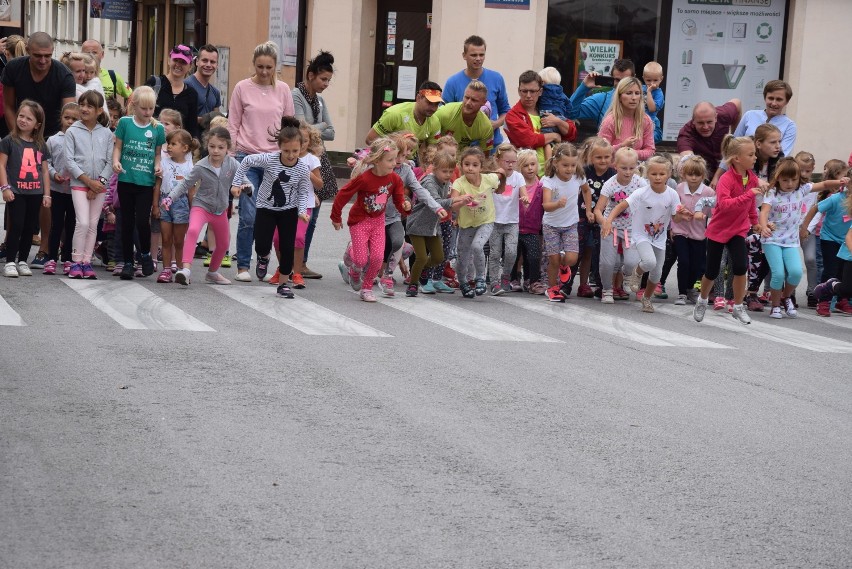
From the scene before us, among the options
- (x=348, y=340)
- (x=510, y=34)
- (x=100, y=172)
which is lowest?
(x=348, y=340)

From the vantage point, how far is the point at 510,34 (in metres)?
24.3

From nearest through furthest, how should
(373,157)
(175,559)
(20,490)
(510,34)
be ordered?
(175,559) → (20,490) → (373,157) → (510,34)

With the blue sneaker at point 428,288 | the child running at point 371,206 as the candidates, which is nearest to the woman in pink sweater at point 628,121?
the blue sneaker at point 428,288

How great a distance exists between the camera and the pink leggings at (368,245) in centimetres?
1259

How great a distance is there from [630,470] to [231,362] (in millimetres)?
3116

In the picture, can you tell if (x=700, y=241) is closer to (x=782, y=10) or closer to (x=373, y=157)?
(x=373, y=157)

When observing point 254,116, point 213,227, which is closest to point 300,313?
point 213,227

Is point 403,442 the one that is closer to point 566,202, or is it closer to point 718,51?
point 566,202

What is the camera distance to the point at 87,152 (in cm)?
1288

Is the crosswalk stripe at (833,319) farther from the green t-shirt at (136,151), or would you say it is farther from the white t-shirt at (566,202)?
the green t-shirt at (136,151)

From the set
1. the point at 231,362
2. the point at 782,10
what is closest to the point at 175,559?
the point at 231,362

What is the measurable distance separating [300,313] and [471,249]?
2446 millimetres

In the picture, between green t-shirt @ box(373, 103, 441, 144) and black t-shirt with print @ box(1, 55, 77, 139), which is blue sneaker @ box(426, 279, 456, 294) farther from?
black t-shirt with print @ box(1, 55, 77, 139)

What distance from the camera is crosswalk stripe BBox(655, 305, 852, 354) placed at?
1134cm
